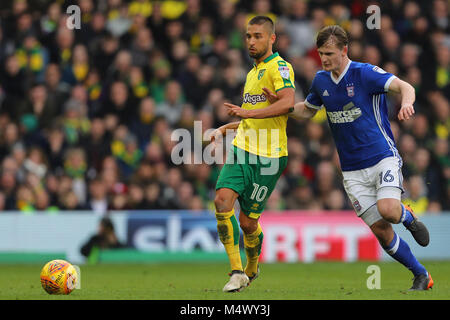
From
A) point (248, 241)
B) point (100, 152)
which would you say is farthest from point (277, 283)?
point (100, 152)

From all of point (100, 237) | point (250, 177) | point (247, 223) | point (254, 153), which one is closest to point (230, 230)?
point (247, 223)

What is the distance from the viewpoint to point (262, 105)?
816 centimetres

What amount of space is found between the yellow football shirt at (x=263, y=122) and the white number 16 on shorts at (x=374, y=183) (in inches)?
29.7

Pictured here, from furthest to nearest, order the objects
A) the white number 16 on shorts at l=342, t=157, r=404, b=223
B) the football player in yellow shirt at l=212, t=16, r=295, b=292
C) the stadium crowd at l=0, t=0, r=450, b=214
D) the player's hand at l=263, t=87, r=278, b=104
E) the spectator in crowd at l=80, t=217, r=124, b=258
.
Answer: the stadium crowd at l=0, t=0, r=450, b=214, the spectator in crowd at l=80, t=217, r=124, b=258, the football player in yellow shirt at l=212, t=16, r=295, b=292, the player's hand at l=263, t=87, r=278, b=104, the white number 16 on shorts at l=342, t=157, r=404, b=223

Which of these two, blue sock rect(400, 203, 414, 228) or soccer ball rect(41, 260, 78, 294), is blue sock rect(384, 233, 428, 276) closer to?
blue sock rect(400, 203, 414, 228)

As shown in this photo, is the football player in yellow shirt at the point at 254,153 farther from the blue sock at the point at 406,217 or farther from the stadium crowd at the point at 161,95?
the stadium crowd at the point at 161,95

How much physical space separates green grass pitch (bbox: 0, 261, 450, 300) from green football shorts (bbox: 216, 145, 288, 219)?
865 millimetres

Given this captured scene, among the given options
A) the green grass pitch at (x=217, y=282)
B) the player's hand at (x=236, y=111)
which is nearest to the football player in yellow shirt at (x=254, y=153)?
the player's hand at (x=236, y=111)

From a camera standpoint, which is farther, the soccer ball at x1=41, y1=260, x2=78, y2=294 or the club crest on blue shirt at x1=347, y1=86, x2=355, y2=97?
the club crest on blue shirt at x1=347, y1=86, x2=355, y2=97

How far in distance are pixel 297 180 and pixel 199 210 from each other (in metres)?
1.87

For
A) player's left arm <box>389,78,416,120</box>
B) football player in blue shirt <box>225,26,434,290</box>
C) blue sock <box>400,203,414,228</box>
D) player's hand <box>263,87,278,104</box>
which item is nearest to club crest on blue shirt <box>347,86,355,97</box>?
football player in blue shirt <box>225,26,434,290</box>

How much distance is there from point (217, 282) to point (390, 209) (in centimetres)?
292

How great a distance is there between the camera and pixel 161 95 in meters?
15.5

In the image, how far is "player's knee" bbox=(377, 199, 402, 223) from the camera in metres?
7.52
